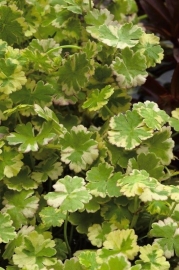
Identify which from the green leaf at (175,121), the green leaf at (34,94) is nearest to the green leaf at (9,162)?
the green leaf at (34,94)

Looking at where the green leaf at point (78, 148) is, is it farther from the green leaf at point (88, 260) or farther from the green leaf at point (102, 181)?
the green leaf at point (88, 260)

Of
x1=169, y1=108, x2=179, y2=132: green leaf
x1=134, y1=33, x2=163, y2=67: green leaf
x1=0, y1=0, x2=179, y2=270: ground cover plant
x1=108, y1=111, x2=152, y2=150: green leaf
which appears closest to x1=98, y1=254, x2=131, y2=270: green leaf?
x1=0, y1=0, x2=179, y2=270: ground cover plant

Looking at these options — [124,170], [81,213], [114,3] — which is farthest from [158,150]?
[114,3]

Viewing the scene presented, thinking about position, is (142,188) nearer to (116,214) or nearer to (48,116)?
(116,214)

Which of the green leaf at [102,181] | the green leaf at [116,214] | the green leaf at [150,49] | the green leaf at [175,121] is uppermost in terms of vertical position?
the green leaf at [150,49]

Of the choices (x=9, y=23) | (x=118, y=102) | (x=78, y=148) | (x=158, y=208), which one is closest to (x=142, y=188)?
(x=158, y=208)

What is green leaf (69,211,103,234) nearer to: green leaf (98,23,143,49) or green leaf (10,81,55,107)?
green leaf (10,81,55,107)

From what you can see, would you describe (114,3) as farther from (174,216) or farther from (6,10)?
(174,216)
